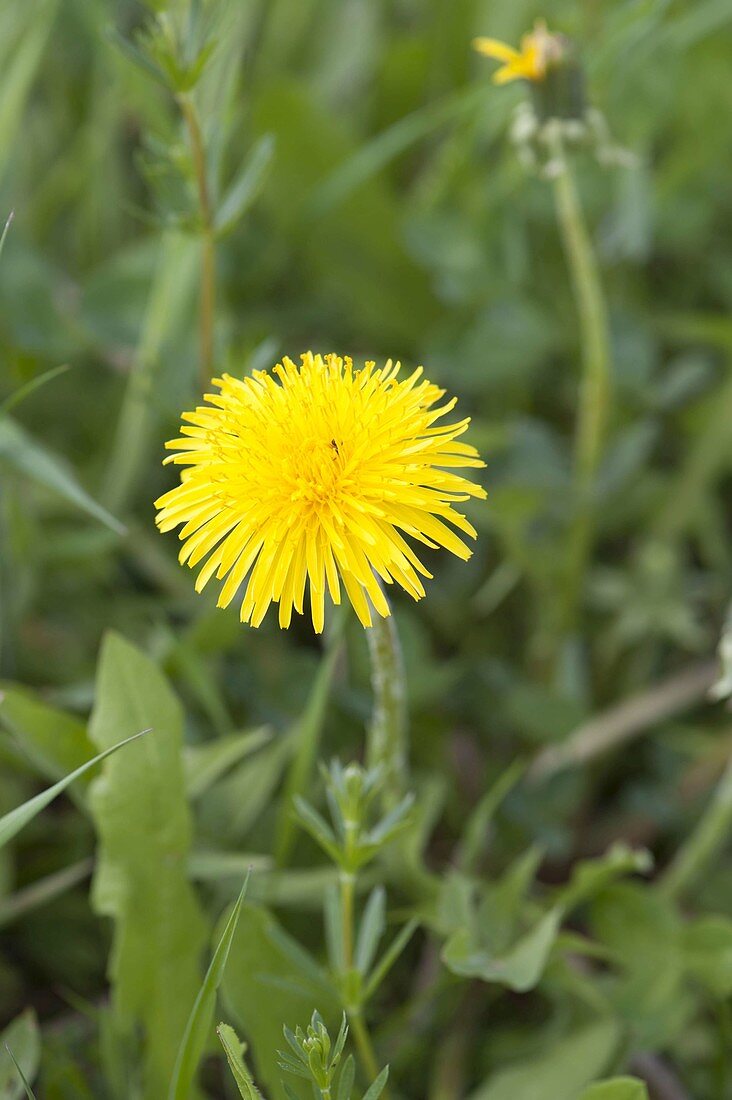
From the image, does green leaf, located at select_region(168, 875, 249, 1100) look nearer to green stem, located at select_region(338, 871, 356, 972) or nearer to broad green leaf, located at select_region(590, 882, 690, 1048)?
green stem, located at select_region(338, 871, 356, 972)

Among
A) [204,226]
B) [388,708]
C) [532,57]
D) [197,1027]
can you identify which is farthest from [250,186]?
[197,1027]

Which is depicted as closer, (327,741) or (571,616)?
(327,741)

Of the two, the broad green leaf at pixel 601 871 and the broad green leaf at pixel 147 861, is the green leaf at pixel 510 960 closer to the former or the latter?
the broad green leaf at pixel 601 871

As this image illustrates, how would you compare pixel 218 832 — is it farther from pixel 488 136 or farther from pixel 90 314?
pixel 488 136

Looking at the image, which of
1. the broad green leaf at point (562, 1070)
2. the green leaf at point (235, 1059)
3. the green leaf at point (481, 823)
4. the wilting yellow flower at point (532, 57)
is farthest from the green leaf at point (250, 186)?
the broad green leaf at point (562, 1070)

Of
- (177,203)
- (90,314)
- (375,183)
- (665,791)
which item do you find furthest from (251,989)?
(375,183)

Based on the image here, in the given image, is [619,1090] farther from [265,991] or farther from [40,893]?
[40,893]
